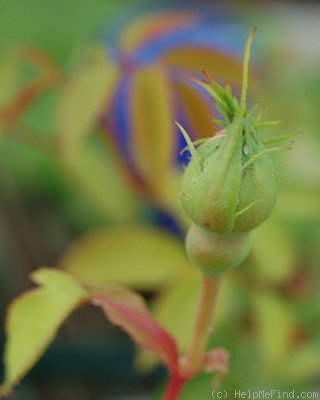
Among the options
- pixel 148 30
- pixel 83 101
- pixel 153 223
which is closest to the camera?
pixel 83 101

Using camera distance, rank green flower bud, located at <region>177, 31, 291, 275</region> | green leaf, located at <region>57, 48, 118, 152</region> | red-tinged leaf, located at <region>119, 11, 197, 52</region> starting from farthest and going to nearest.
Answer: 1. red-tinged leaf, located at <region>119, 11, 197, 52</region>
2. green leaf, located at <region>57, 48, 118, 152</region>
3. green flower bud, located at <region>177, 31, 291, 275</region>

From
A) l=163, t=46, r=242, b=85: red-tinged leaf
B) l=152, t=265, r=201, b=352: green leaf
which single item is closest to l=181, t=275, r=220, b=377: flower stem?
A: l=152, t=265, r=201, b=352: green leaf

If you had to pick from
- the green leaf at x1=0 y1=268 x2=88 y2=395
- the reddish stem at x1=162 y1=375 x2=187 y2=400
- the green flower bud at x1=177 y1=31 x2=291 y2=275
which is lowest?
the reddish stem at x1=162 y1=375 x2=187 y2=400

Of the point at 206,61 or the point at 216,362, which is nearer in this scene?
the point at 216,362

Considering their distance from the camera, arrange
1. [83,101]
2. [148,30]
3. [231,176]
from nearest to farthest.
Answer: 1. [231,176]
2. [83,101]
3. [148,30]

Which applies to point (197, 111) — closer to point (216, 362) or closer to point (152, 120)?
point (152, 120)

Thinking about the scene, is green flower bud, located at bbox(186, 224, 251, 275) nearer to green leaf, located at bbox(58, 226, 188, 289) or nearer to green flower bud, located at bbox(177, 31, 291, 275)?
green flower bud, located at bbox(177, 31, 291, 275)

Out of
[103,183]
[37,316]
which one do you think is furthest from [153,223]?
[37,316]
